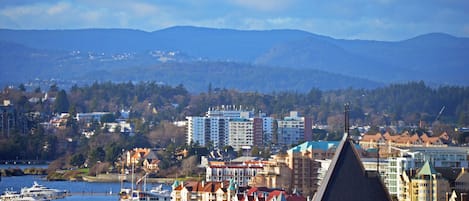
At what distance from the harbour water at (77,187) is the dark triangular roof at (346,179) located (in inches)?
1062

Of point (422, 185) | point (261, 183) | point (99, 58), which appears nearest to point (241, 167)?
point (261, 183)

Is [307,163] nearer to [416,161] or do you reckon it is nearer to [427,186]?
[416,161]

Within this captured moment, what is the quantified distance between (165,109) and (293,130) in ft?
55.8

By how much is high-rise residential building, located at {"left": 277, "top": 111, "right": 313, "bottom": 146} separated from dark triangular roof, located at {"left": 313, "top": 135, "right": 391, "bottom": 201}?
49269 mm

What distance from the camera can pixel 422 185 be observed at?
21906 mm

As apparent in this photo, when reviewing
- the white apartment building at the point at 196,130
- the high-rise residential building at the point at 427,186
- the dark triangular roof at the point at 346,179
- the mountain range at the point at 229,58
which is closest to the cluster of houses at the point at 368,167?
the high-rise residential building at the point at 427,186

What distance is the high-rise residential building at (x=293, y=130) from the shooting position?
5664 centimetres

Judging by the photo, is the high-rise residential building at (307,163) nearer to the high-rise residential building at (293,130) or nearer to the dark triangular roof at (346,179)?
A: the high-rise residential building at (293,130)

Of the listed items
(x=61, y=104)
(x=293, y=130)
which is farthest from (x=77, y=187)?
(x=61, y=104)

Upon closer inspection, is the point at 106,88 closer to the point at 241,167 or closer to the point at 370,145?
the point at 370,145

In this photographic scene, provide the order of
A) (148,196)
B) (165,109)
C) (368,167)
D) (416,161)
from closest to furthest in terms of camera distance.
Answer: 1. (368,167)
2. (416,161)
3. (148,196)
4. (165,109)

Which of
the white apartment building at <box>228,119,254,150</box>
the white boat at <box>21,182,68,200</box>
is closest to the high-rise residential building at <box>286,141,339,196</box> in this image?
the white boat at <box>21,182,68,200</box>

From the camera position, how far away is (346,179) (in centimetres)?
644

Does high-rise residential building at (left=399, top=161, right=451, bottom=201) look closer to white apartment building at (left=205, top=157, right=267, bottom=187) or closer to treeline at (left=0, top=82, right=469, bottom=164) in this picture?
white apartment building at (left=205, top=157, right=267, bottom=187)
